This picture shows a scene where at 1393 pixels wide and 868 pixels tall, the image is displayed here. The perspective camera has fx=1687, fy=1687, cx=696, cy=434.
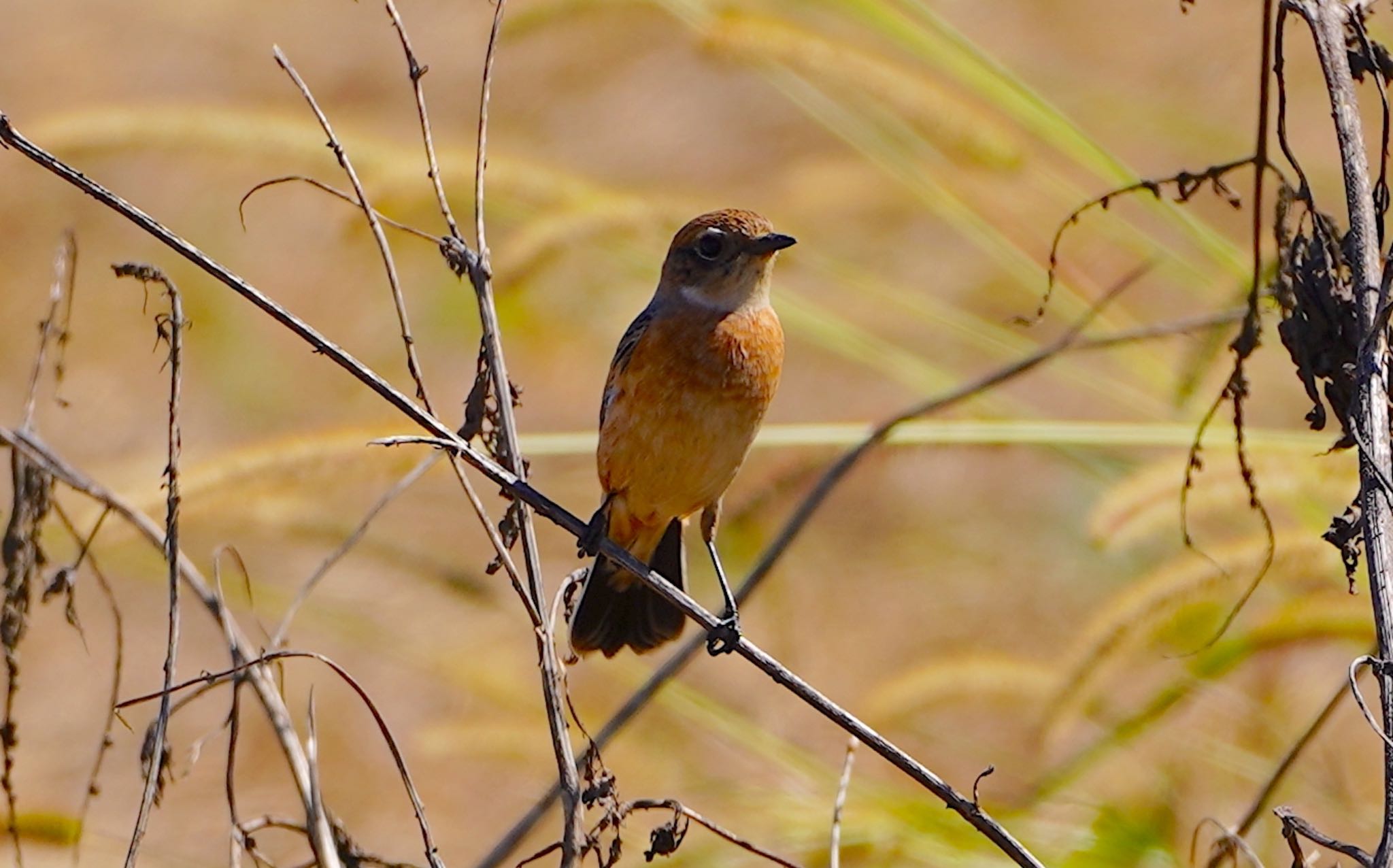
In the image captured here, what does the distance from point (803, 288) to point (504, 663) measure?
4.13 meters

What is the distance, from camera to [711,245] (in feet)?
14.3

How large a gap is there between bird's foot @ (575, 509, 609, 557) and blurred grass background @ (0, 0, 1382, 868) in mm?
230

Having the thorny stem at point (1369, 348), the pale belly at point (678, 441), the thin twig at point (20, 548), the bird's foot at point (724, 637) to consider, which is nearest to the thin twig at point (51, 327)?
the thin twig at point (20, 548)

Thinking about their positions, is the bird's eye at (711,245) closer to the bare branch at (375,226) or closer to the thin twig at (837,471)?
the thin twig at (837,471)

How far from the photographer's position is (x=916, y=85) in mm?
4520

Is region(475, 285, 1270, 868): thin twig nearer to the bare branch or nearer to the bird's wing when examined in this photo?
the bird's wing

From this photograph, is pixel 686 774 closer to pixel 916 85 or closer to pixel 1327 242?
pixel 916 85

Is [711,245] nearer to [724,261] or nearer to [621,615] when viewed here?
[724,261]

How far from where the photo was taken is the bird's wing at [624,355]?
4.27 metres

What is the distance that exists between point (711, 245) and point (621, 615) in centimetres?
100

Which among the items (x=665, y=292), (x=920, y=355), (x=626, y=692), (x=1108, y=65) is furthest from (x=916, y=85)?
(x=1108, y=65)

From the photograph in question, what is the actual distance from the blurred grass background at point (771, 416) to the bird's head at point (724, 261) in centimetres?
32

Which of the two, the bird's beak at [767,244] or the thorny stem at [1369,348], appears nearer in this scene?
the thorny stem at [1369,348]

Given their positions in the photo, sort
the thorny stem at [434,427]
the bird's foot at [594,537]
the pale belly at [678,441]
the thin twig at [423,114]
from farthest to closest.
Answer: the pale belly at [678,441]
the bird's foot at [594,537]
the thin twig at [423,114]
the thorny stem at [434,427]
